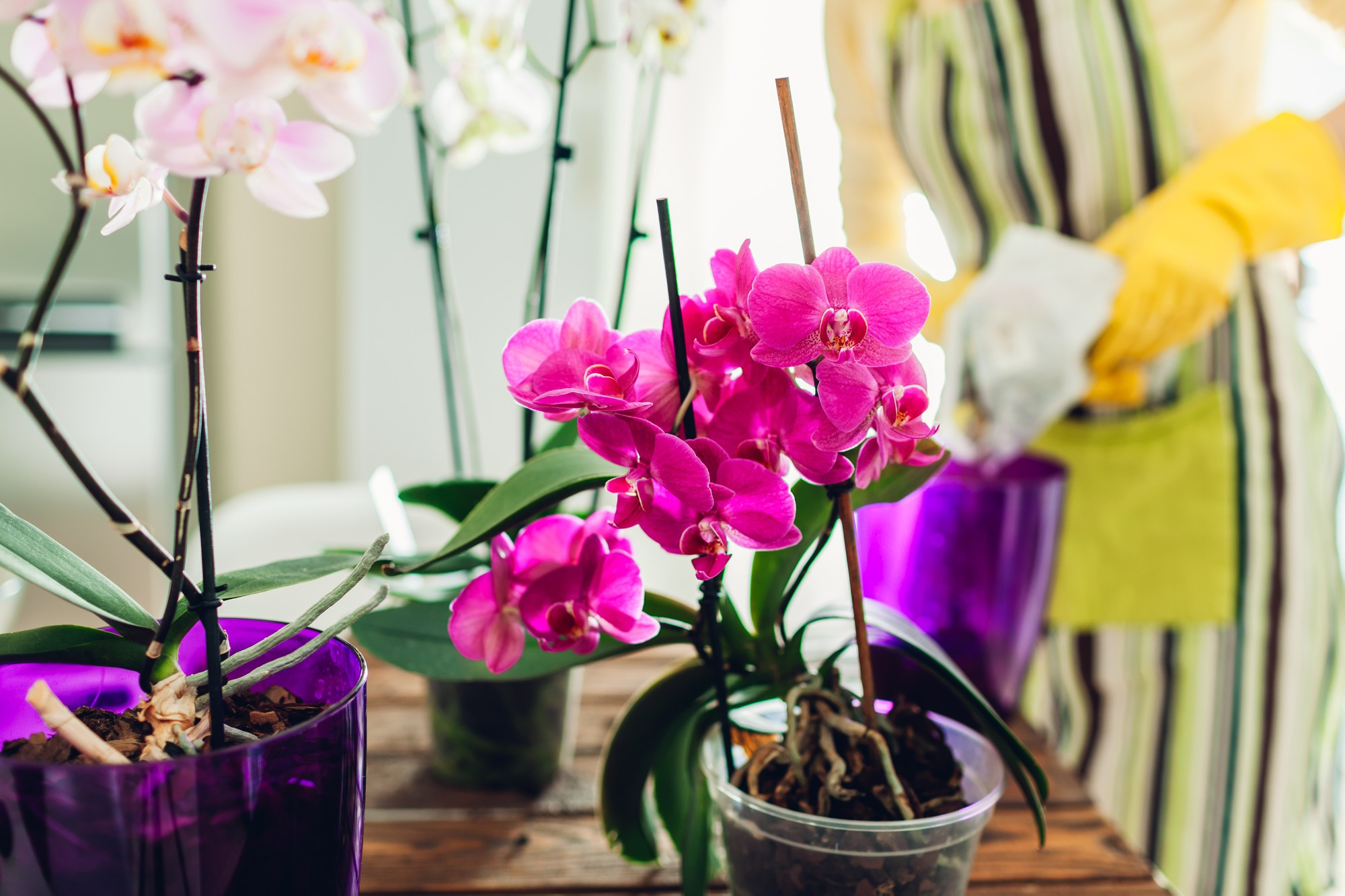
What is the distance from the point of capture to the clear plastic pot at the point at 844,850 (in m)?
0.33

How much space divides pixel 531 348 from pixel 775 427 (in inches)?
3.2

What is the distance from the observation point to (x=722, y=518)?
0.95ft

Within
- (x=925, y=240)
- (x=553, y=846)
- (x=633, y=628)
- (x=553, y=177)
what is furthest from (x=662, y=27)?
(x=925, y=240)

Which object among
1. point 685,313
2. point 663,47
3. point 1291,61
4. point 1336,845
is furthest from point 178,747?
point 1291,61

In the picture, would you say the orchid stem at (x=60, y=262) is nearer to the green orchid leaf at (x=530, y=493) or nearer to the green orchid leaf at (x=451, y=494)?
the green orchid leaf at (x=530, y=493)

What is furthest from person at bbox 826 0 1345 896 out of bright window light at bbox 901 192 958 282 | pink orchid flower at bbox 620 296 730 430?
pink orchid flower at bbox 620 296 730 430

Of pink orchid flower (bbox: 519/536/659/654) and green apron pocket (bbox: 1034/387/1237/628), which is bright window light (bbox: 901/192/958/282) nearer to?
green apron pocket (bbox: 1034/387/1237/628)

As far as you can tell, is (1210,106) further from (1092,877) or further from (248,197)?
(248,197)

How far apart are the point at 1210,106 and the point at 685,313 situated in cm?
92

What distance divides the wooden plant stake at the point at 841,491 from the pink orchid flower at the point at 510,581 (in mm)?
76

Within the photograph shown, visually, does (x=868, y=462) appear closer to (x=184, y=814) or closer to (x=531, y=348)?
(x=531, y=348)

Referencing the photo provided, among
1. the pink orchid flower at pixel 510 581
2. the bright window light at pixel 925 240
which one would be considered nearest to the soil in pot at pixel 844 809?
the pink orchid flower at pixel 510 581

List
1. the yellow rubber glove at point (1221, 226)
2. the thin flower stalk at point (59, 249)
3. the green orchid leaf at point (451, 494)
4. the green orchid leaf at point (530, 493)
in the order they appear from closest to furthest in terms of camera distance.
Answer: the thin flower stalk at point (59, 249) → the green orchid leaf at point (530, 493) → the green orchid leaf at point (451, 494) → the yellow rubber glove at point (1221, 226)

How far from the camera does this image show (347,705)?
0.91ft
